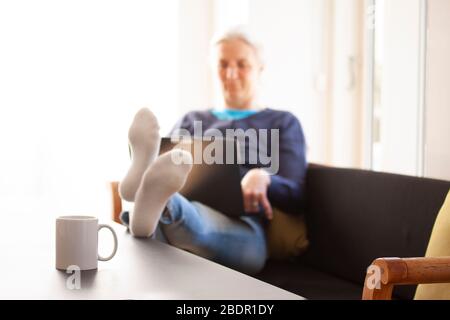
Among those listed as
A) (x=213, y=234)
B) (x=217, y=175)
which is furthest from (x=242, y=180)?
(x=213, y=234)

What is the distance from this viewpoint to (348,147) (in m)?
3.55

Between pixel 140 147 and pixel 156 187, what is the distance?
185 mm

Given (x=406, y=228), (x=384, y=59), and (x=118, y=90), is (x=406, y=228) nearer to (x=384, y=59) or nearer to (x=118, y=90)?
(x=384, y=59)

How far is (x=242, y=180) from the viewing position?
2.16 m

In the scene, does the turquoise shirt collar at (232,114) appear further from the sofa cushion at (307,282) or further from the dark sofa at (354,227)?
the sofa cushion at (307,282)

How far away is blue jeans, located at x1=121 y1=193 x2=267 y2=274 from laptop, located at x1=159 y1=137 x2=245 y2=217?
0.05 metres

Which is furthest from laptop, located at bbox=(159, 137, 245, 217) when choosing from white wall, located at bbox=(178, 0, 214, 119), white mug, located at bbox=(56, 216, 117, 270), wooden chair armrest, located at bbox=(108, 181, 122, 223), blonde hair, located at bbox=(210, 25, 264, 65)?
white wall, located at bbox=(178, 0, 214, 119)

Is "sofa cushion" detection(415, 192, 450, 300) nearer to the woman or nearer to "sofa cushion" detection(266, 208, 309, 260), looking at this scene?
the woman

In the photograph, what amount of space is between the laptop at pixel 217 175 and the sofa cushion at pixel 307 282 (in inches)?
8.3

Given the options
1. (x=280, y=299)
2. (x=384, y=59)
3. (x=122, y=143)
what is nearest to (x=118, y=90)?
(x=122, y=143)

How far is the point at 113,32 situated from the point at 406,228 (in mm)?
2408

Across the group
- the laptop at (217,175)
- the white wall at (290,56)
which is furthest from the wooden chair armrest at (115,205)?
the white wall at (290,56)

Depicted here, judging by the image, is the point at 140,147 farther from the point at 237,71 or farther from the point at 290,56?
the point at 290,56

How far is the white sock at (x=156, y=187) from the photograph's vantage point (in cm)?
136
